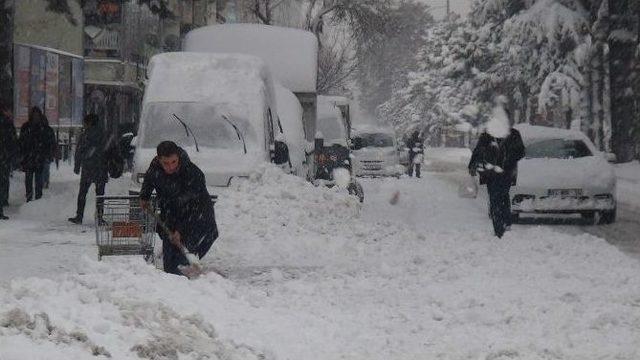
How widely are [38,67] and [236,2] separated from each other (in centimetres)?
3850

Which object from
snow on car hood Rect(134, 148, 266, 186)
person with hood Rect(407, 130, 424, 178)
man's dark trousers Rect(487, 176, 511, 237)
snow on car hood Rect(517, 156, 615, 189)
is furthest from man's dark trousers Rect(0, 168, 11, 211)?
person with hood Rect(407, 130, 424, 178)

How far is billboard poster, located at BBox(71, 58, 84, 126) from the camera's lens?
110ft

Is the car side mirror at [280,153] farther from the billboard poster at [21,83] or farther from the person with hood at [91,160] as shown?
the billboard poster at [21,83]

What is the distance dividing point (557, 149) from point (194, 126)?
280 inches

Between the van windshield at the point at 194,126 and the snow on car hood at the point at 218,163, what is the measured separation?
0.19 m

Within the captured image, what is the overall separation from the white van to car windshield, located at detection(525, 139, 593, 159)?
17.8ft

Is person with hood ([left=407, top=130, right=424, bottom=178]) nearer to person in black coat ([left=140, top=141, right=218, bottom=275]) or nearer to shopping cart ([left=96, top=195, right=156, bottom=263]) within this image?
person in black coat ([left=140, top=141, right=218, bottom=275])

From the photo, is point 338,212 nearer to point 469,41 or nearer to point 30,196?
point 30,196

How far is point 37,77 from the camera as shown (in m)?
29.3

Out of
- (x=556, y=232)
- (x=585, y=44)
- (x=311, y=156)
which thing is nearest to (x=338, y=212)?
(x=556, y=232)

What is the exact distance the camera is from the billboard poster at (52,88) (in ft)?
99.8

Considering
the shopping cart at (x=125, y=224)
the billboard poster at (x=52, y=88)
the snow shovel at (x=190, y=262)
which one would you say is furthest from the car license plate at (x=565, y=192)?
the billboard poster at (x=52, y=88)

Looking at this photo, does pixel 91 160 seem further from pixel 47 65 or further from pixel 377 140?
pixel 377 140

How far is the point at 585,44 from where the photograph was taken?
137 feet
